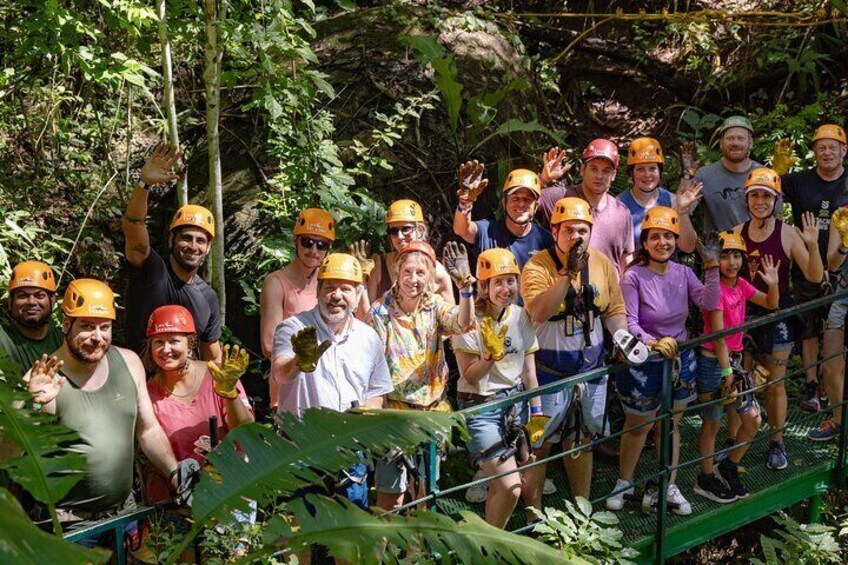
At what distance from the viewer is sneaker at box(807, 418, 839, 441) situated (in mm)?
7539

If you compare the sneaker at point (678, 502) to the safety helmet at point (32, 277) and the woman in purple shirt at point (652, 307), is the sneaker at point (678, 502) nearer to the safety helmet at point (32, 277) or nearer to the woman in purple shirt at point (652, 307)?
the woman in purple shirt at point (652, 307)

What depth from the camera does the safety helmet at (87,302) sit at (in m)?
5.26

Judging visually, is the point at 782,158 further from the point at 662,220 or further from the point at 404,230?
the point at 404,230

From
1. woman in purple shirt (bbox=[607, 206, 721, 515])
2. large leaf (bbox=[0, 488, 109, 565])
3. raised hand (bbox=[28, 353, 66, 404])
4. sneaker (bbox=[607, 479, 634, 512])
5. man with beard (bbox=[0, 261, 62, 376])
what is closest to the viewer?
large leaf (bbox=[0, 488, 109, 565])

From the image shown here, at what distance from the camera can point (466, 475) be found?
298 inches

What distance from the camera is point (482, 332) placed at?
18.4ft

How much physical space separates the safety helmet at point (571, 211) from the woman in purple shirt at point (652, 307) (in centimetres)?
50

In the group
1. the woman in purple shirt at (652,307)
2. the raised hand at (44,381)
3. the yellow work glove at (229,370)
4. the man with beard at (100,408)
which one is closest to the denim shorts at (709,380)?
the woman in purple shirt at (652,307)

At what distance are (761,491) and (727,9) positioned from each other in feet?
25.8

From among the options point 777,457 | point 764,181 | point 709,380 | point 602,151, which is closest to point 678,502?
point 709,380

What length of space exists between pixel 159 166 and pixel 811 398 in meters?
5.36

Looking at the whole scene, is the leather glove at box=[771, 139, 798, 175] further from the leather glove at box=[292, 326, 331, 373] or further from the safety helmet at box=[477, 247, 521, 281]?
the leather glove at box=[292, 326, 331, 373]

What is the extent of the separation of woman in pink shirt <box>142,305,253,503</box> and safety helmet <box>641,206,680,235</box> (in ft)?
9.02

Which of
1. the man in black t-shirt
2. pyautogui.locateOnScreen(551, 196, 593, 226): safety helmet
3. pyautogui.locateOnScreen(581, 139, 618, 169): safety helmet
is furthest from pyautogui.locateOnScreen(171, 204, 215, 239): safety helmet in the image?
the man in black t-shirt
